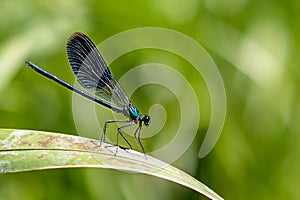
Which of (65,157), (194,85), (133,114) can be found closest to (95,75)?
(133,114)

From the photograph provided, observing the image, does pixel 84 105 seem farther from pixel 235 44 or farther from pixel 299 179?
pixel 299 179

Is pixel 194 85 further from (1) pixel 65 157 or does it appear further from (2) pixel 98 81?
(1) pixel 65 157

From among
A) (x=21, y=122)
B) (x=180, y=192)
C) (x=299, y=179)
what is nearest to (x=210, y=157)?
(x=180, y=192)

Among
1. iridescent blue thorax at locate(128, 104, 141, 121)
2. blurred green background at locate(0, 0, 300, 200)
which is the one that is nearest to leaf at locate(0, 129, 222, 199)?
iridescent blue thorax at locate(128, 104, 141, 121)

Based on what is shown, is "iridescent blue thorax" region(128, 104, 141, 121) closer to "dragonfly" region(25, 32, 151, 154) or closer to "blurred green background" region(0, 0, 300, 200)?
"dragonfly" region(25, 32, 151, 154)

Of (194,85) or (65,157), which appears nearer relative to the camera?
(65,157)

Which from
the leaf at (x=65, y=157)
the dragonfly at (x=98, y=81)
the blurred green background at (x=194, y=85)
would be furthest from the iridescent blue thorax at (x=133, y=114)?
the blurred green background at (x=194, y=85)
